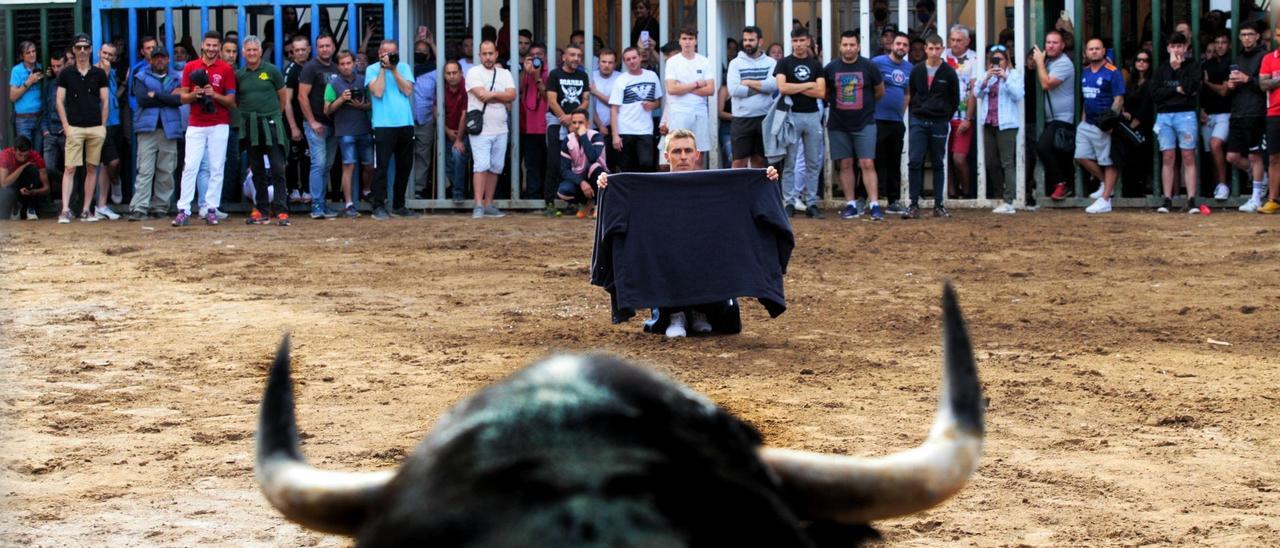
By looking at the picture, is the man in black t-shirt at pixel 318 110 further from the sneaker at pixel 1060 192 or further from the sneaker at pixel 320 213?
the sneaker at pixel 1060 192

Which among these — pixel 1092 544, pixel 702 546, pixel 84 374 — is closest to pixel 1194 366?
pixel 1092 544

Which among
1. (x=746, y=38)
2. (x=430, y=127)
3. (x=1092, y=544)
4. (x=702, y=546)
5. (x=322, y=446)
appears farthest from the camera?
(x=430, y=127)

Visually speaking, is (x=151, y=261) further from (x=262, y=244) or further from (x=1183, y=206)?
(x=1183, y=206)

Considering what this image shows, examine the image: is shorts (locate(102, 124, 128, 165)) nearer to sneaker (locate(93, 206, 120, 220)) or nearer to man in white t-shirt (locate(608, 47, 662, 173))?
sneaker (locate(93, 206, 120, 220))

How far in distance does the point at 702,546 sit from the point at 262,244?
1313cm

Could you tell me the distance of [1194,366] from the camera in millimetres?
8523

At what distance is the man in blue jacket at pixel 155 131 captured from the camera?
16.4 metres

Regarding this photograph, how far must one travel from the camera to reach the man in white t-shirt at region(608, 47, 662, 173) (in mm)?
Result: 15922

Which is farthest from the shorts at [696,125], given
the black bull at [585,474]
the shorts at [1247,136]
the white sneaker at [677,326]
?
the black bull at [585,474]

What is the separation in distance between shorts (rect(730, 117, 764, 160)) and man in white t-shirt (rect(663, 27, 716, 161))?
41 cm

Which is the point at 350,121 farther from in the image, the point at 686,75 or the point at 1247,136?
the point at 1247,136

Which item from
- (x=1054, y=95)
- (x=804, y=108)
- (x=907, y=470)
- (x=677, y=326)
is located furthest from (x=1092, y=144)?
(x=907, y=470)

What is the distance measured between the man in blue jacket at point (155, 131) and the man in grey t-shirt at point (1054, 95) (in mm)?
8524

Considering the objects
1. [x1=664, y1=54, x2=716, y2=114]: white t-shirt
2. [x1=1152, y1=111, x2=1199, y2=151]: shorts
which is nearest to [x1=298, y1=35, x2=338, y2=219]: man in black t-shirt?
[x1=664, y1=54, x2=716, y2=114]: white t-shirt
